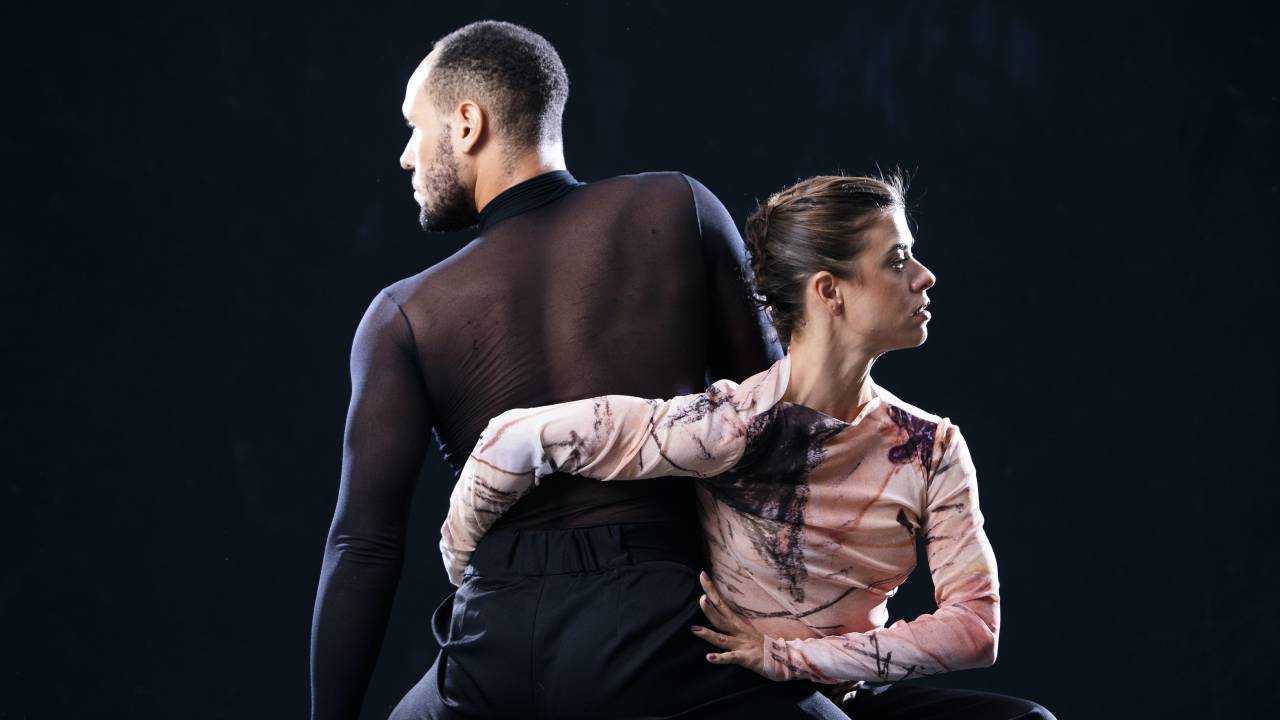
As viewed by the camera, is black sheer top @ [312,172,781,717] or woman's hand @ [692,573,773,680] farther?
black sheer top @ [312,172,781,717]

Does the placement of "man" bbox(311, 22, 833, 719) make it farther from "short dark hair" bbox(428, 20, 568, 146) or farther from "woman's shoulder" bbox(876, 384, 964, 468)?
"woman's shoulder" bbox(876, 384, 964, 468)

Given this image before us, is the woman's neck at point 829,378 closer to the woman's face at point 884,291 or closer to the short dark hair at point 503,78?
the woman's face at point 884,291

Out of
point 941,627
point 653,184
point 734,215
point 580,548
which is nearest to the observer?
point 941,627

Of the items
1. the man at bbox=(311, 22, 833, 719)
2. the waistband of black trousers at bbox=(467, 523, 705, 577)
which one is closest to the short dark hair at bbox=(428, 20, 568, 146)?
the man at bbox=(311, 22, 833, 719)

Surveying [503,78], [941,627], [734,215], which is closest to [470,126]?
[503,78]

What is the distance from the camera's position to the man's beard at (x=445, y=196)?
6.23 ft

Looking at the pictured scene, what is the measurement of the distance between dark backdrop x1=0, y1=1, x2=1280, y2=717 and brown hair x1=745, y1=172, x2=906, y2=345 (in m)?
1.50

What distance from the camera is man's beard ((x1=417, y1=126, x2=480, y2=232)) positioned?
74.7 inches

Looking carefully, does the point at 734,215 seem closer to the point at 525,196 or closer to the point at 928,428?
the point at 525,196

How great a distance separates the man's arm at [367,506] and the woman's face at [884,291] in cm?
53

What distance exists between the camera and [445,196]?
1.91 metres

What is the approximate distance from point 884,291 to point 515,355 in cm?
44

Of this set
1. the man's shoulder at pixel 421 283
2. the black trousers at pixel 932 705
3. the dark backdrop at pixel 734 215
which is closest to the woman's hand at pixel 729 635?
the black trousers at pixel 932 705

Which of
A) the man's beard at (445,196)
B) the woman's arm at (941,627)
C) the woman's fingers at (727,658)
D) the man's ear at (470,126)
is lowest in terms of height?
the woman's fingers at (727,658)
